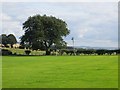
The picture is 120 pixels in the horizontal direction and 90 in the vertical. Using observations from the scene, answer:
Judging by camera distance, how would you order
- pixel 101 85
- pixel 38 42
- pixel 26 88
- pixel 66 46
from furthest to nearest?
pixel 66 46, pixel 38 42, pixel 101 85, pixel 26 88

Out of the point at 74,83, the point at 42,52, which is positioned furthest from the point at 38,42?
the point at 74,83

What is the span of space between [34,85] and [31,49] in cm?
6965

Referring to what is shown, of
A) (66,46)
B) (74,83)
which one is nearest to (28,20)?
(66,46)

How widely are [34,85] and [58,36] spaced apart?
6793cm

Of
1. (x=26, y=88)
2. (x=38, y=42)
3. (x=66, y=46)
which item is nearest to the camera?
(x=26, y=88)

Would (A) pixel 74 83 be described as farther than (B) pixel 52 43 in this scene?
No

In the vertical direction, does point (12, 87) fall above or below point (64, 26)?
below

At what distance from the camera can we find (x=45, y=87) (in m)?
12.3

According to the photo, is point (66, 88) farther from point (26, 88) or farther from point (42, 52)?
point (42, 52)

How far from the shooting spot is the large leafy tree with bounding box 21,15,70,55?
259 ft

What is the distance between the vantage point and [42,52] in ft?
262

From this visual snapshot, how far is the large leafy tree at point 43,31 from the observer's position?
259 feet

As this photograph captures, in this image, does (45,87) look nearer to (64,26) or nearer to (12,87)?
(12,87)

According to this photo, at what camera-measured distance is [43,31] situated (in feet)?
264
